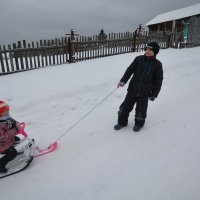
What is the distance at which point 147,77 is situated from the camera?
3295 mm

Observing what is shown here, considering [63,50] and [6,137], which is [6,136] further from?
[63,50]

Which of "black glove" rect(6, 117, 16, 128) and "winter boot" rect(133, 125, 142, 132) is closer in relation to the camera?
"black glove" rect(6, 117, 16, 128)

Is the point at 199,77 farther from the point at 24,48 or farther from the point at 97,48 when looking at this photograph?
the point at 24,48

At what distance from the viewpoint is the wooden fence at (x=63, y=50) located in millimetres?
7841

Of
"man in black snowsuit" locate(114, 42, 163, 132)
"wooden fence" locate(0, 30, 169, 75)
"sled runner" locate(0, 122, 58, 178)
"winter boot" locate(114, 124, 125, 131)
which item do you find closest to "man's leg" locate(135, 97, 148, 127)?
"man in black snowsuit" locate(114, 42, 163, 132)

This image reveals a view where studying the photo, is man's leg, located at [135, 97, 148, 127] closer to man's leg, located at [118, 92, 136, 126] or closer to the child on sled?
man's leg, located at [118, 92, 136, 126]

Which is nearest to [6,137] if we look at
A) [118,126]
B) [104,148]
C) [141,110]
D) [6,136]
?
[6,136]

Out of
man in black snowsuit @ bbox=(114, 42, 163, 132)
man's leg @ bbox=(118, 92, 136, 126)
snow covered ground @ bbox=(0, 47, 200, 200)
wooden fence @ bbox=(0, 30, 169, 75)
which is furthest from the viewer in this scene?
wooden fence @ bbox=(0, 30, 169, 75)

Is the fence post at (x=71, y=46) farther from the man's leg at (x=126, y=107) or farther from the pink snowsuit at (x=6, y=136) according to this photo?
the pink snowsuit at (x=6, y=136)

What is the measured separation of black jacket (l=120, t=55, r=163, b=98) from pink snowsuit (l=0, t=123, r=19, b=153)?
6.47 feet

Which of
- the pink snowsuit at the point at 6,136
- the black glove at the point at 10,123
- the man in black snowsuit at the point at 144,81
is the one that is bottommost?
the pink snowsuit at the point at 6,136

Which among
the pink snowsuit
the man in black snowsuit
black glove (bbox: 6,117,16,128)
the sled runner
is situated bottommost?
the sled runner

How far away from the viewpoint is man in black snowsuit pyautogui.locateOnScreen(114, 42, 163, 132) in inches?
128

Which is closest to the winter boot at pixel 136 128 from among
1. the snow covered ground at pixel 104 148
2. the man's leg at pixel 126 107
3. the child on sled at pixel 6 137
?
the snow covered ground at pixel 104 148
